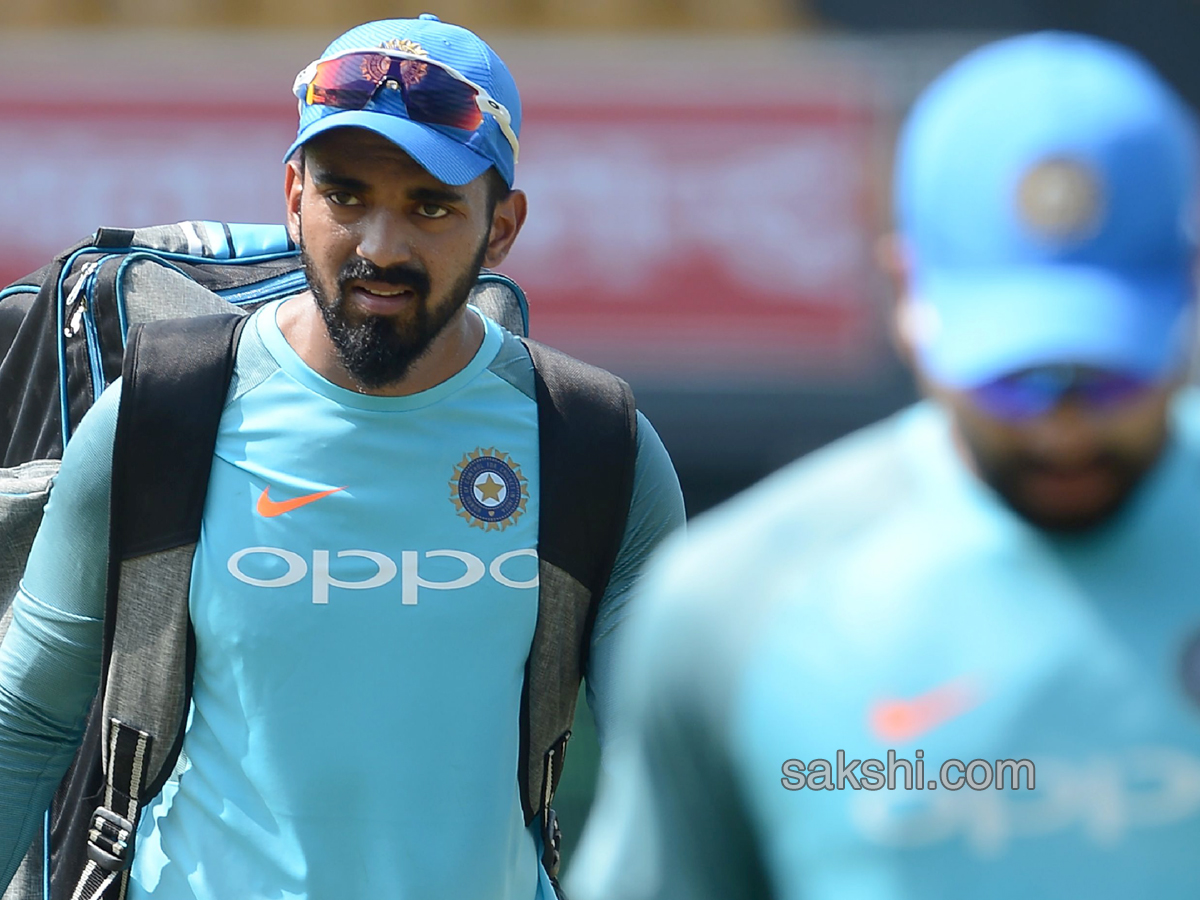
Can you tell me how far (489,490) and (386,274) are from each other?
30 centimetres

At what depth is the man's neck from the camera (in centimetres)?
232

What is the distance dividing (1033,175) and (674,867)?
0.59 m

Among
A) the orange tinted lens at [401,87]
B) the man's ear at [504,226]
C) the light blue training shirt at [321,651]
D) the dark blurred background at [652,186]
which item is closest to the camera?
the light blue training shirt at [321,651]

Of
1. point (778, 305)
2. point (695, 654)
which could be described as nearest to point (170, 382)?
point (695, 654)

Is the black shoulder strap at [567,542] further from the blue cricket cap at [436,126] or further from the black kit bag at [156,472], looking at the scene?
the blue cricket cap at [436,126]

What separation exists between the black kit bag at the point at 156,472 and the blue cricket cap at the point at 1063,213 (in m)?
1.05

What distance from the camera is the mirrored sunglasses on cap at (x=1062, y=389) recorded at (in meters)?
1.33

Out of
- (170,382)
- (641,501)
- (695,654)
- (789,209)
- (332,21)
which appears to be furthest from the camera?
(332,21)

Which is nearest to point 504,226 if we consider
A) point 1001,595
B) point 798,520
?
point 798,520

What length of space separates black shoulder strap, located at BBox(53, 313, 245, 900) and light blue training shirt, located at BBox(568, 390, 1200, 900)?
890 mm

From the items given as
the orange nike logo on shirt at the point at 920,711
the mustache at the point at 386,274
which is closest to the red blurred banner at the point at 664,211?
the mustache at the point at 386,274

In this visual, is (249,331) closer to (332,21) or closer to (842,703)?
(842,703)

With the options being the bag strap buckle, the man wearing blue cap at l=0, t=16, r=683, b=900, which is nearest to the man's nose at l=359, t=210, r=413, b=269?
the man wearing blue cap at l=0, t=16, r=683, b=900

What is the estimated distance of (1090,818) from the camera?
1338 mm
